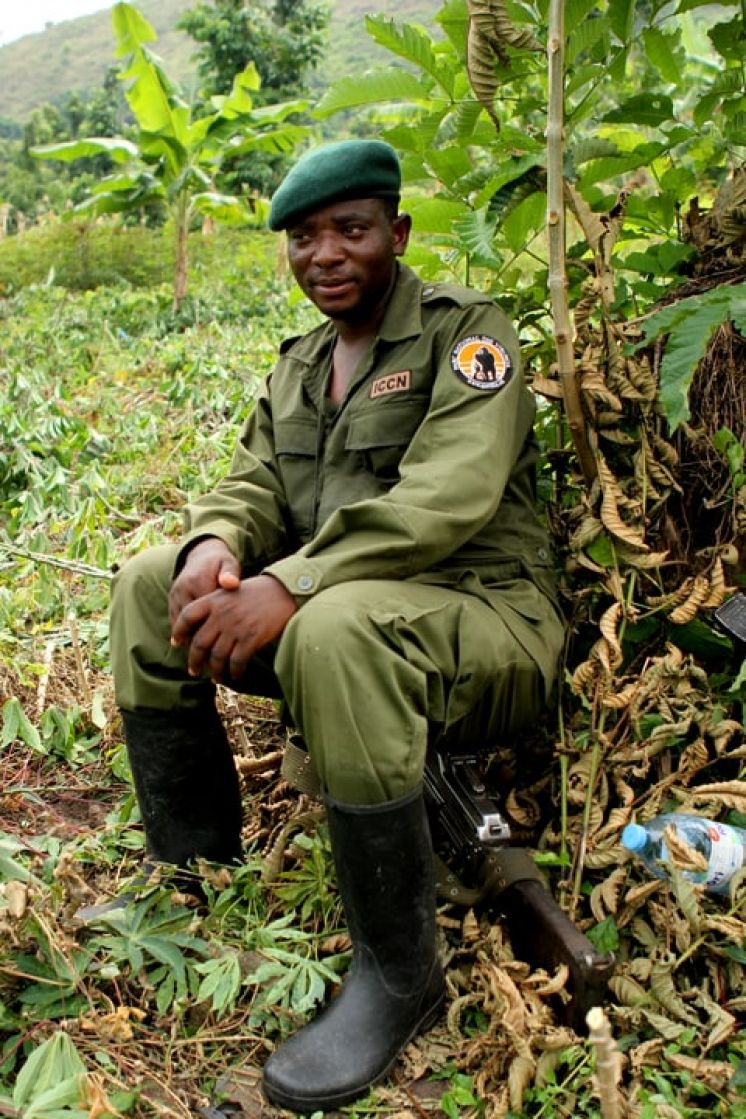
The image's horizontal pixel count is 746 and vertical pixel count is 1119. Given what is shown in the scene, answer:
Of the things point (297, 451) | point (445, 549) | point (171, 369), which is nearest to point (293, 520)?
point (297, 451)

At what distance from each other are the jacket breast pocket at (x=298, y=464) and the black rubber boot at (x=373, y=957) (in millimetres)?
861

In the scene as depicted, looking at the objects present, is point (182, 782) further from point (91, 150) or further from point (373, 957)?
point (91, 150)

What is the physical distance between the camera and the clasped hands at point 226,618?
80.0 inches

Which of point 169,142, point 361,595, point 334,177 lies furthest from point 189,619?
point 169,142

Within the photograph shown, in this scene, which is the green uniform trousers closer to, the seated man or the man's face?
the seated man

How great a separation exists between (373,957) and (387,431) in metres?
1.10

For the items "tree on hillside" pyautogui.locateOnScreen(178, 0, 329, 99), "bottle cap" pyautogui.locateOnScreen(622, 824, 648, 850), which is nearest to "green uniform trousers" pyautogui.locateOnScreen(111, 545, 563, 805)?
"bottle cap" pyautogui.locateOnScreen(622, 824, 648, 850)

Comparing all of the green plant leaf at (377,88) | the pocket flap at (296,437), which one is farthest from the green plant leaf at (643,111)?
the pocket flap at (296,437)

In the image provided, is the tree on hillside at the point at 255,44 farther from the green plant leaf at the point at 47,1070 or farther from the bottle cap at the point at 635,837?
the green plant leaf at the point at 47,1070

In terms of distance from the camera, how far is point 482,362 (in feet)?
7.44

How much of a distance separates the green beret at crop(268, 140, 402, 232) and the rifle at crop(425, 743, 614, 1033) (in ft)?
4.04

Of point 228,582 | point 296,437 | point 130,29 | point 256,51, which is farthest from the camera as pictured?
point 256,51

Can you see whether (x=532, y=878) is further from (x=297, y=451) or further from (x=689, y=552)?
(x=297, y=451)

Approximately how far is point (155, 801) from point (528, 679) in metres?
0.86
